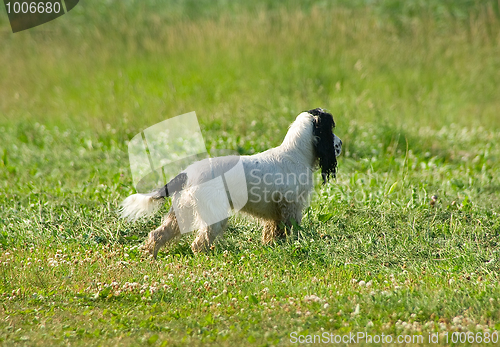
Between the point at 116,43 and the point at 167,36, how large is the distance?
1.26m

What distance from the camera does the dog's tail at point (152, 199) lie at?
A: 497cm

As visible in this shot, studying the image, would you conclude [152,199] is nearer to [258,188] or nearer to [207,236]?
[207,236]

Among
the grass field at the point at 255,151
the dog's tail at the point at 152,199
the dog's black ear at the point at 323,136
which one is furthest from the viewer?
the dog's black ear at the point at 323,136

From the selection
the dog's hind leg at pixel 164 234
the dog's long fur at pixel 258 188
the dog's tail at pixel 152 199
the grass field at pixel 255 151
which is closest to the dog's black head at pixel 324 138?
the dog's long fur at pixel 258 188

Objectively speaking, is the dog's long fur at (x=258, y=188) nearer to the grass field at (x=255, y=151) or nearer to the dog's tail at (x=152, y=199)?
Result: the dog's tail at (x=152, y=199)

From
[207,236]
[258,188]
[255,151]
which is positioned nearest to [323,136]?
[258,188]

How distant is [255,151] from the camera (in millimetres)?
7715

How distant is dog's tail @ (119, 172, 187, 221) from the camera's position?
4973 mm

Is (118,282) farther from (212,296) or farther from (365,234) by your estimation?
(365,234)

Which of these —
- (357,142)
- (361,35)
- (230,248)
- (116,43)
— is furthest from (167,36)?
(230,248)

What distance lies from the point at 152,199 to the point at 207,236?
616mm

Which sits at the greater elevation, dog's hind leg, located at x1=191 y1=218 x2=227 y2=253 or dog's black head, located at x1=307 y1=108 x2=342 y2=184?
dog's black head, located at x1=307 y1=108 x2=342 y2=184

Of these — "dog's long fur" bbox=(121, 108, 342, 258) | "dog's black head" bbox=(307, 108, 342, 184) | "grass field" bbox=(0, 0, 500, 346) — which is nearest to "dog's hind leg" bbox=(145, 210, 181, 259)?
"dog's long fur" bbox=(121, 108, 342, 258)

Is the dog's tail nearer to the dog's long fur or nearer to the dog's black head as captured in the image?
the dog's long fur
